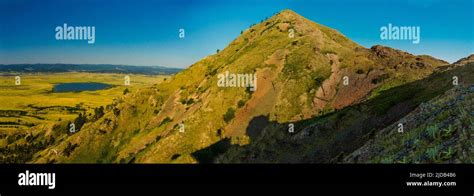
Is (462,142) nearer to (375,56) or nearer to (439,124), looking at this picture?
(439,124)

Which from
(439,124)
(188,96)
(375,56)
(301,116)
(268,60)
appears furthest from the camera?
(188,96)

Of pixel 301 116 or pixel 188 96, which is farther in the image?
pixel 188 96

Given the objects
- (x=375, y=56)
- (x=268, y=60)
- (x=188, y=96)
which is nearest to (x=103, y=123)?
(x=188, y=96)

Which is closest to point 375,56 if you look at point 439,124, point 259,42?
point 259,42

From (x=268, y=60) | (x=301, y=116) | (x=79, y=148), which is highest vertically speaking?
(x=268, y=60)

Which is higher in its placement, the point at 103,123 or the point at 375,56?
the point at 375,56

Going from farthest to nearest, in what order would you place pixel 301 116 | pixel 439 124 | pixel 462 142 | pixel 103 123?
pixel 103 123 → pixel 301 116 → pixel 439 124 → pixel 462 142

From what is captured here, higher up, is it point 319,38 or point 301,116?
point 319,38
